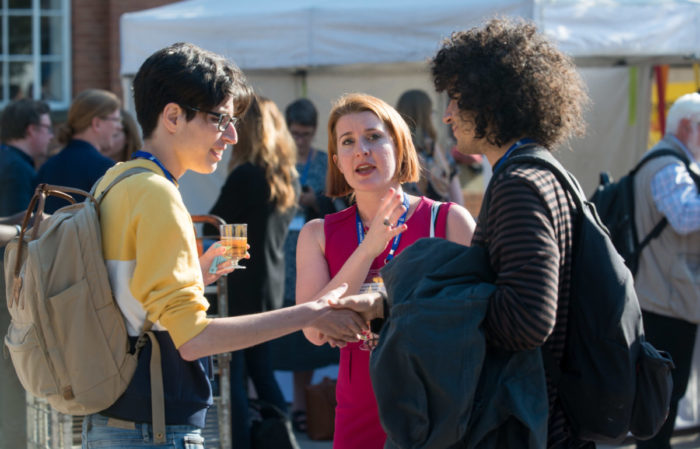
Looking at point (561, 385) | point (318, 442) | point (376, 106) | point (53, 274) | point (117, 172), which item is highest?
point (376, 106)

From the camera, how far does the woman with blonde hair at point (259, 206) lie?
491 centimetres

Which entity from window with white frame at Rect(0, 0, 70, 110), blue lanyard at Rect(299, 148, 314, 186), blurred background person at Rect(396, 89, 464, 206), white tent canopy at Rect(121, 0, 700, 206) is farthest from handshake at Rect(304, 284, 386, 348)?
window with white frame at Rect(0, 0, 70, 110)

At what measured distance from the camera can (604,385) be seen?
1907mm

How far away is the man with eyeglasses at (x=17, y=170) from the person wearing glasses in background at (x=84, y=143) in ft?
1.81

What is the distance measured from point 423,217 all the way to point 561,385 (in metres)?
0.93

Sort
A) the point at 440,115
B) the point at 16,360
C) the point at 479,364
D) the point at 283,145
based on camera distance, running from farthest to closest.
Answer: the point at 440,115
the point at 283,145
the point at 16,360
the point at 479,364

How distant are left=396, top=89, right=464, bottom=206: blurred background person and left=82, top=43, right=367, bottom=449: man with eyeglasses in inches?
113

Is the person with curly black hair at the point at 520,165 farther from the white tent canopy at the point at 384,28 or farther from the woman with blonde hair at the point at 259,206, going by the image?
the white tent canopy at the point at 384,28

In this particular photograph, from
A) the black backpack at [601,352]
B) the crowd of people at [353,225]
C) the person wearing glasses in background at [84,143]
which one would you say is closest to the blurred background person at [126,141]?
the person wearing glasses in background at [84,143]

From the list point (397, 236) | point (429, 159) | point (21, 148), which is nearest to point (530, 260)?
point (397, 236)

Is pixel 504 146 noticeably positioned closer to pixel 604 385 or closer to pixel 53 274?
pixel 604 385

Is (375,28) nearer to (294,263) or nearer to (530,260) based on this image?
(294,263)

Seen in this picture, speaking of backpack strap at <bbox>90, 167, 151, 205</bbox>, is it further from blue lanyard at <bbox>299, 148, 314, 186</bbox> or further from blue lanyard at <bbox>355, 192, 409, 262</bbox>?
blue lanyard at <bbox>299, 148, 314, 186</bbox>

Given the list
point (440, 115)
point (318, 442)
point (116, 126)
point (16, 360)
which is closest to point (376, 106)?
point (16, 360)
